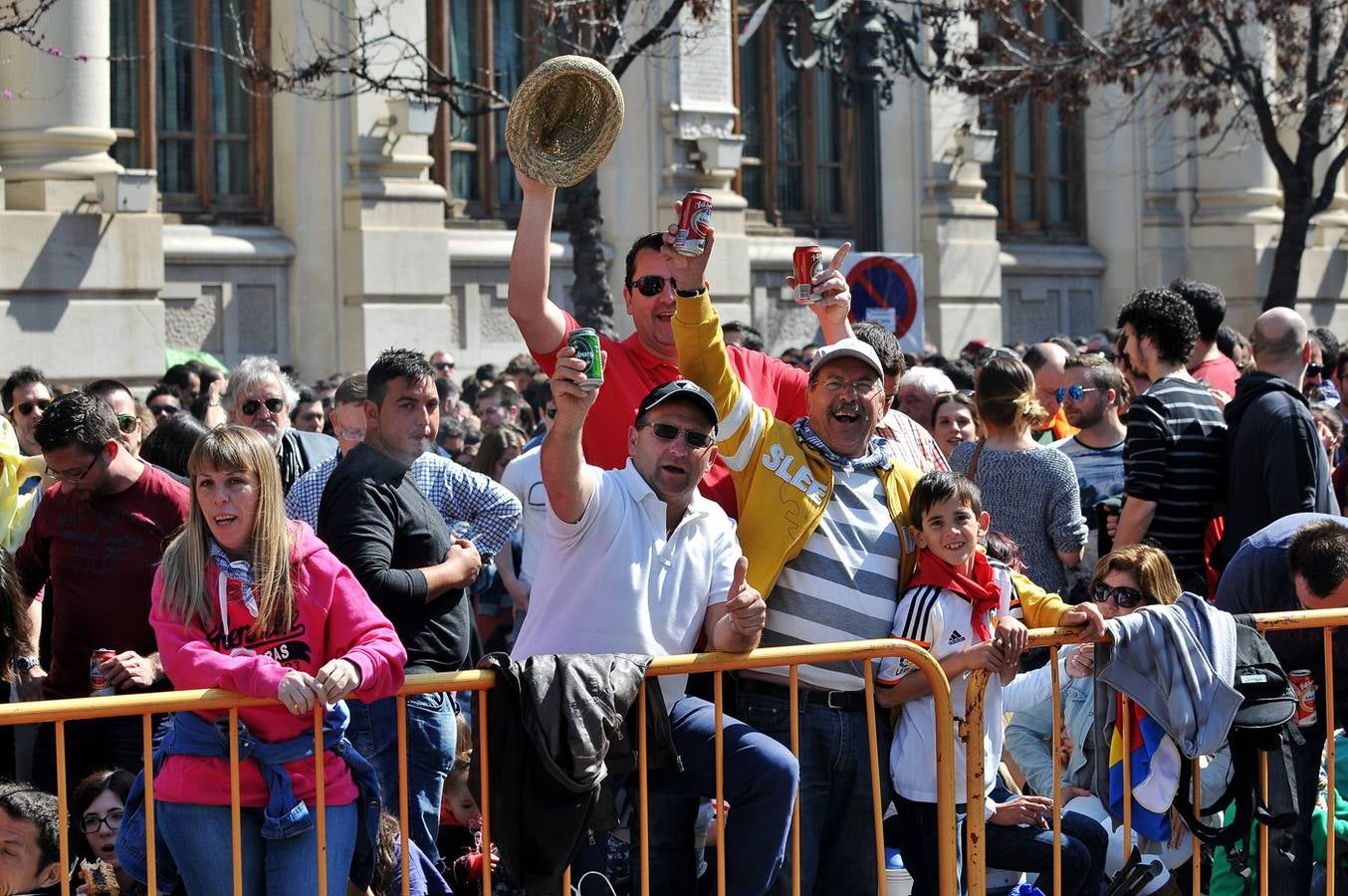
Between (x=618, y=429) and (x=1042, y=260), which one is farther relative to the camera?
(x=1042, y=260)

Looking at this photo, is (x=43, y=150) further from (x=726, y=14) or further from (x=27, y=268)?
(x=726, y=14)

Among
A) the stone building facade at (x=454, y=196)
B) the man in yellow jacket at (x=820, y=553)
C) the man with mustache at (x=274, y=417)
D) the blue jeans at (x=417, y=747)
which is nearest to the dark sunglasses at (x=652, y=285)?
the man in yellow jacket at (x=820, y=553)

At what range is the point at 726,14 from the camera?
62.9 feet

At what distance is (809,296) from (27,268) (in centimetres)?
1040

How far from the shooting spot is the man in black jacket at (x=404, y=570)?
19.2 feet

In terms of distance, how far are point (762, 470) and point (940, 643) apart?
701 millimetres

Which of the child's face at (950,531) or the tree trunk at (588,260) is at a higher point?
the tree trunk at (588,260)

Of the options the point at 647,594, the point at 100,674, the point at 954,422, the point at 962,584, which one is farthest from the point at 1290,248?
the point at 100,674

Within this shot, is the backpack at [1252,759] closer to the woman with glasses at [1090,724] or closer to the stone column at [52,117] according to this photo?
the woman with glasses at [1090,724]

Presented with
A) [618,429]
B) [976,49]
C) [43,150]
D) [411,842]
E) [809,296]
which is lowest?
[411,842]

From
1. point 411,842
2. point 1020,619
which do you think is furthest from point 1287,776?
point 411,842

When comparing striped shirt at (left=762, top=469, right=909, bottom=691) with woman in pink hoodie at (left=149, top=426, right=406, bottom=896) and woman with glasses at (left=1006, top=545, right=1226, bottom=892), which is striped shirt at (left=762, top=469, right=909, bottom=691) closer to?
woman with glasses at (left=1006, top=545, right=1226, bottom=892)

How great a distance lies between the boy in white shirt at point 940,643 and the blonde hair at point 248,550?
66.2 inches

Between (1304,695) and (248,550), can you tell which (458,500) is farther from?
(1304,695)
